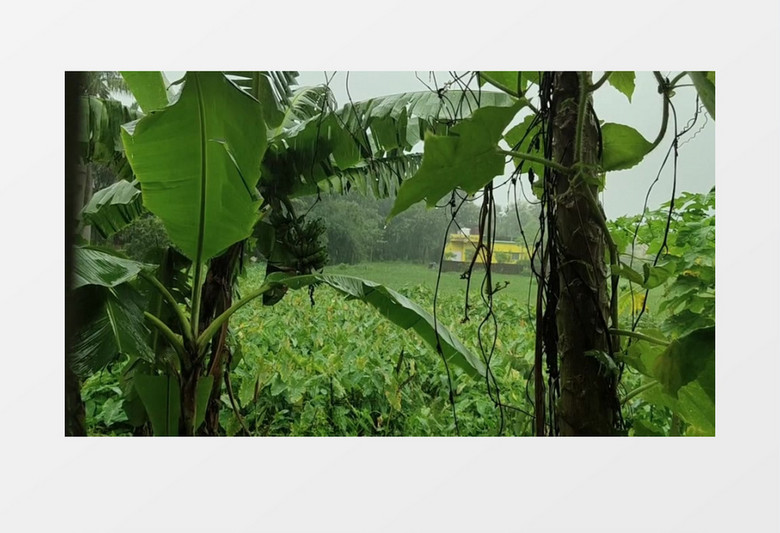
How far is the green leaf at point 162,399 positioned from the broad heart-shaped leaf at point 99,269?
226 mm

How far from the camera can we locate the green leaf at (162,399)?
138 cm

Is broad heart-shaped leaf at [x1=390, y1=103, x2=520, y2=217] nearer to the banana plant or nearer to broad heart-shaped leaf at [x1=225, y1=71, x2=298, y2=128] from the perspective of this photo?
the banana plant

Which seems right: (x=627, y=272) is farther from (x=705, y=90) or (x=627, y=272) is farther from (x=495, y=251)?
(x=495, y=251)

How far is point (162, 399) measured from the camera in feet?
4.58

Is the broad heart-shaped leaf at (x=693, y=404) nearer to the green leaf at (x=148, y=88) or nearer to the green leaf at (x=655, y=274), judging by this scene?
the green leaf at (x=655, y=274)
